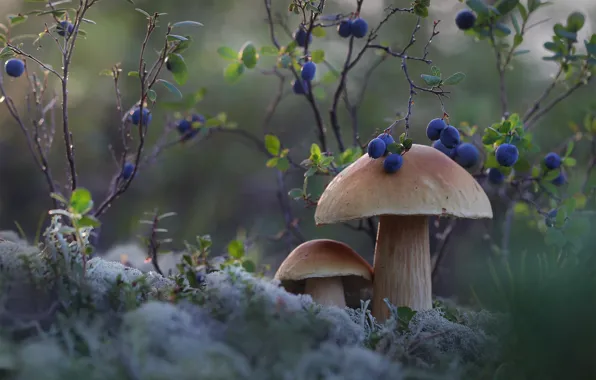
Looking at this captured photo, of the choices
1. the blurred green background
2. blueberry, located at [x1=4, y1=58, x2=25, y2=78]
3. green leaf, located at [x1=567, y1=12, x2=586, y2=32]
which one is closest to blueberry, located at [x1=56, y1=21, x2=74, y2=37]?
blueberry, located at [x1=4, y1=58, x2=25, y2=78]

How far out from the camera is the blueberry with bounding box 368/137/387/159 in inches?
42.3

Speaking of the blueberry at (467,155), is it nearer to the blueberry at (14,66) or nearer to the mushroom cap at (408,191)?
the mushroom cap at (408,191)

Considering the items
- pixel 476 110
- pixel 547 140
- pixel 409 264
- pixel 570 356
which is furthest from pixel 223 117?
pixel 547 140

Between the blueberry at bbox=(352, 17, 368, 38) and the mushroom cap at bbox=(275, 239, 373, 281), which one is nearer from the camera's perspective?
the mushroom cap at bbox=(275, 239, 373, 281)

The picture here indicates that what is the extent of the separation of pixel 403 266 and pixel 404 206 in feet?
0.79

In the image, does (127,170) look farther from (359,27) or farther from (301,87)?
(359,27)

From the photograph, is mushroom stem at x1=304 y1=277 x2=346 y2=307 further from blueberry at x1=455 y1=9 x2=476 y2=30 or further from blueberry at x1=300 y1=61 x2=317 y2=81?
blueberry at x1=455 y1=9 x2=476 y2=30

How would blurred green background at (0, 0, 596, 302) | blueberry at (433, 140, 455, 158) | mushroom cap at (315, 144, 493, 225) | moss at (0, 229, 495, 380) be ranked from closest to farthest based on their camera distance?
1. moss at (0, 229, 495, 380)
2. mushroom cap at (315, 144, 493, 225)
3. blueberry at (433, 140, 455, 158)
4. blurred green background at (0, 0, 596, 302)

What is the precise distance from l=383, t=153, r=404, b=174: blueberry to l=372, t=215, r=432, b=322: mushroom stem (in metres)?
0.19

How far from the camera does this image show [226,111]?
4.19 m

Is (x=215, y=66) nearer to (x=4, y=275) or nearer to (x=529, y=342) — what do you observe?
(x=4, y=275)

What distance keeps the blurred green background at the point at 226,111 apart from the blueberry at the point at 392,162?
6.87 ft

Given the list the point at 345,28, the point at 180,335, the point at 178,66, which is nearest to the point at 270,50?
the point at 345,28

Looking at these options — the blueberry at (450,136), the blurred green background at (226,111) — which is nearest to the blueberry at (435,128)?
the blueberry at (450,136)
